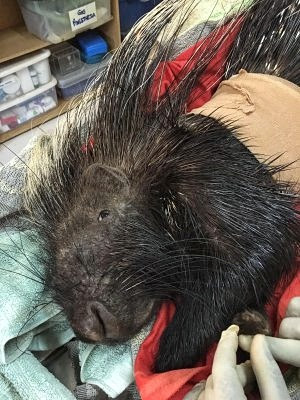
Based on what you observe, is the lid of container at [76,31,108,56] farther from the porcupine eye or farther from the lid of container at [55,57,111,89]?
the porcupine eye

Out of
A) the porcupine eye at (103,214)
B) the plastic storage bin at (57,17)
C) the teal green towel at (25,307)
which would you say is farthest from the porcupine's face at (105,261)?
the plastic storage bin at (57,17)

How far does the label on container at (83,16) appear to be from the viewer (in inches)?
95.9

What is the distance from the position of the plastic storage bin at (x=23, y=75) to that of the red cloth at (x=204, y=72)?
4.20 feet

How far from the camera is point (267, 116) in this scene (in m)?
1.01

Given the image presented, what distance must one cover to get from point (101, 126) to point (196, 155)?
0.24 m

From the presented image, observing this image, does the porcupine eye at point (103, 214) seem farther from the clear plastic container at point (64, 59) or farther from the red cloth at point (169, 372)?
the clear plastic container at point (64, 59)

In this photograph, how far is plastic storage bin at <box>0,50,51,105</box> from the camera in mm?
2344

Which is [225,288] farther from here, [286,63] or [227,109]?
[286,63]

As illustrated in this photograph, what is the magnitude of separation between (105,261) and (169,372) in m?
0.25

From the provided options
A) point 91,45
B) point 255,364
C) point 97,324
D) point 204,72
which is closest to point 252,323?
point 255,364

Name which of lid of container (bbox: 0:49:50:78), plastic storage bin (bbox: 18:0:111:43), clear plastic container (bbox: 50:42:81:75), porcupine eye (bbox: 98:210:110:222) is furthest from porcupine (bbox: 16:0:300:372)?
clear plastic container (bbox: 50:42:81:75)

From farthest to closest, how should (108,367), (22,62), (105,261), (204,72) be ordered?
1. (22,62)
2. (204,72)
3. (108,367)
4. (105,261)

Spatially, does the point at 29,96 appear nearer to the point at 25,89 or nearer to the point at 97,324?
the point at 25,89

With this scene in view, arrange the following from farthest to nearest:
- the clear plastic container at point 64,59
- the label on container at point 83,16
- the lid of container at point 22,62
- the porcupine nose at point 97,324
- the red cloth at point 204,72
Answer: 1. the clear plastic container at point 64,59
2. the label on container at point 83,16
3. the lid of container at point 22,62
4. the red cloth at point 204,72
5. the porcupine nose at point 97,324
